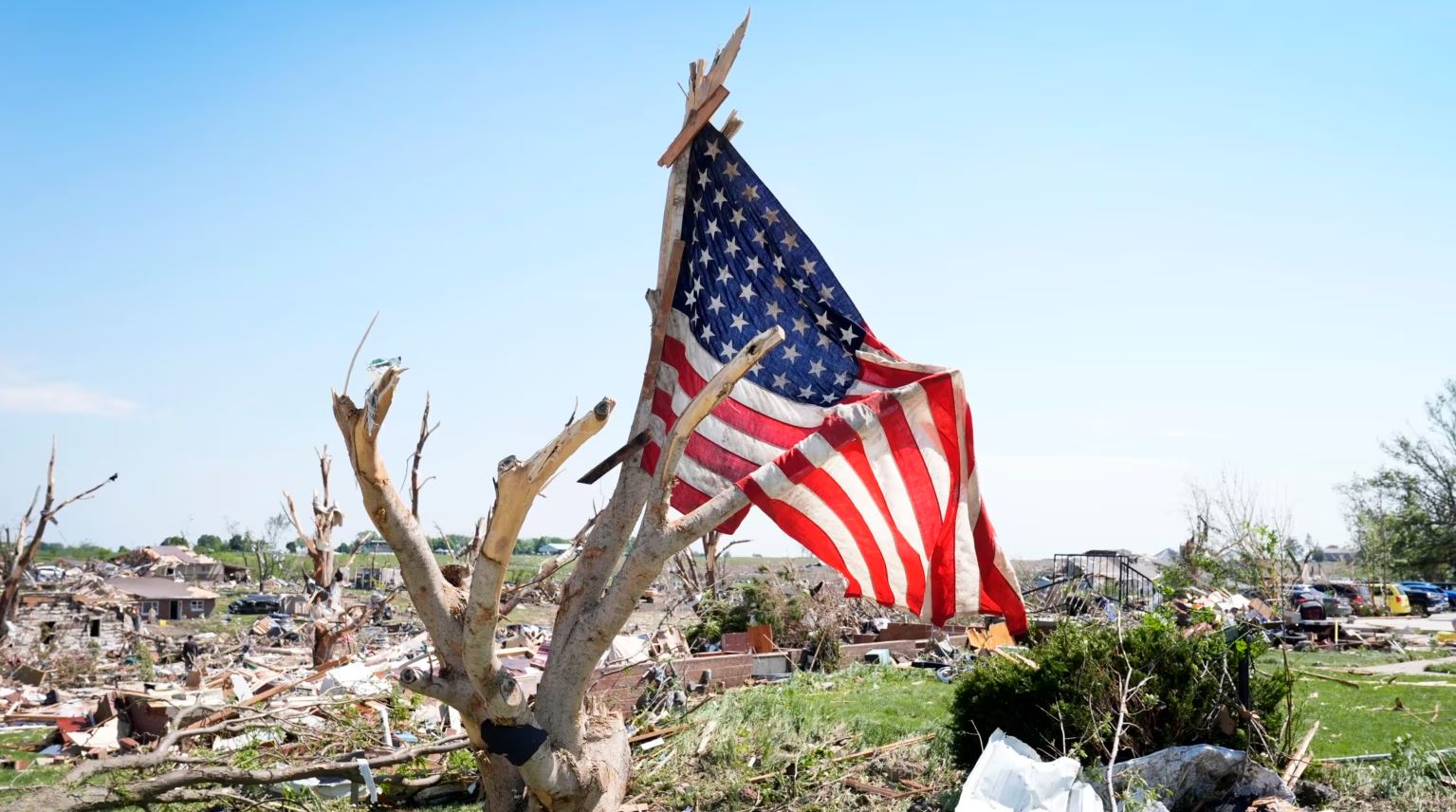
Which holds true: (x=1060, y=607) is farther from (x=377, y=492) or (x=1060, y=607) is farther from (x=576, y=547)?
(x=377, y=492)

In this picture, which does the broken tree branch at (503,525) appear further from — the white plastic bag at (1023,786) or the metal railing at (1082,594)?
the metal railing at (1082,594)

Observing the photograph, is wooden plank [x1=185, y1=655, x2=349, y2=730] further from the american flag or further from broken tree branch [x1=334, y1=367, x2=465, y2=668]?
the american flag

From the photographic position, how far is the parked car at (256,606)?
43031 mm

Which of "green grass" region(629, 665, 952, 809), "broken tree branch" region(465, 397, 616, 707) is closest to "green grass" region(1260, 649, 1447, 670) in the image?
"green grass" region(629, 665, 952, 809)

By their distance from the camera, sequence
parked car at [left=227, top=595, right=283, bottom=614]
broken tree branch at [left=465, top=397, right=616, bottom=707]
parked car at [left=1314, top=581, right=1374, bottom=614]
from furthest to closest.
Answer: parked car at [left=227, top=595, right=283, bottom=614]
parked car at [left=1314, top=581, right=1374, bottom=614]
broken tree branch at [left=465, top=397, right=616, bottom=707]

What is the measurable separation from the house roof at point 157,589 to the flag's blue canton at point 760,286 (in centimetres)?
3694

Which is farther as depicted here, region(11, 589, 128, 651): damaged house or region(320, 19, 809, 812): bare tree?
region(11, 589, 128, 651): damaged house

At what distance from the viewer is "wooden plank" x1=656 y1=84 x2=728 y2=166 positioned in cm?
749

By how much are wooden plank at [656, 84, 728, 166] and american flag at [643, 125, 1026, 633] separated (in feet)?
0.30

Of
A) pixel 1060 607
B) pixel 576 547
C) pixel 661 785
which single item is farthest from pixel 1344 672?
pixel 576 547

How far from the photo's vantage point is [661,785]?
31.3 ft

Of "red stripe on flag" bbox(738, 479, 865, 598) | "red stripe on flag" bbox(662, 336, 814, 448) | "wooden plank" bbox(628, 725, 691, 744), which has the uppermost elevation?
"red stripe on flag" bbox(662, 336, 814, 448)

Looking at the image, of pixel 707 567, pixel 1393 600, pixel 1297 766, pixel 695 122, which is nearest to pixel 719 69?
pixel 695 122

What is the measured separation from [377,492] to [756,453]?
2534mm
